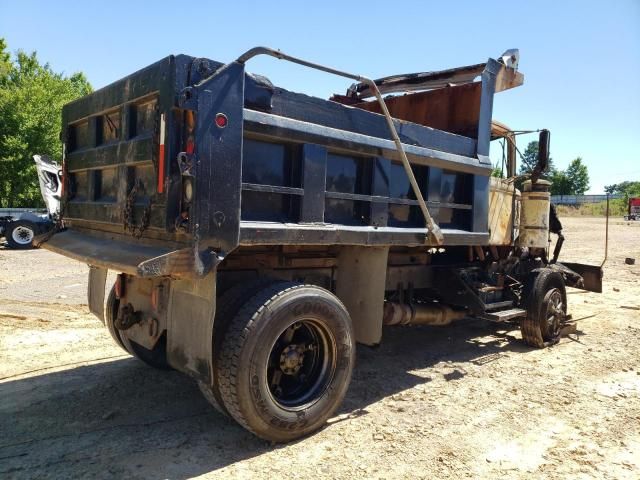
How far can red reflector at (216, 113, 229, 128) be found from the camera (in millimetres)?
3023

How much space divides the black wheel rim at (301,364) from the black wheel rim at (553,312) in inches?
136

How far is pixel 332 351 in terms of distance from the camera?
371cm

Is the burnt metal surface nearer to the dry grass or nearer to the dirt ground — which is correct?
the dirt ground

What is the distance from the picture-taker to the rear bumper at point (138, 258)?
2.87 meters

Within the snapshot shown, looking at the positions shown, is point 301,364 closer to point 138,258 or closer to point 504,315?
point 138,258

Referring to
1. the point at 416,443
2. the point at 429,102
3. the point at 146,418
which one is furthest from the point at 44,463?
the point at 429,102

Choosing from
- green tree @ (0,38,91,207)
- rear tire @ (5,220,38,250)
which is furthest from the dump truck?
green tree @ (0,38,91,207)

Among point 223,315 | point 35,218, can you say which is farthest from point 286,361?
point 35,218

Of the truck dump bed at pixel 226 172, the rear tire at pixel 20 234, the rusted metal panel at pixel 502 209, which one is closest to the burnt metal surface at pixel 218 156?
the truck dump bed at pixel 226 172

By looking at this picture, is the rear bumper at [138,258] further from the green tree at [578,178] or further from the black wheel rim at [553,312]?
the green tree at [578,178]

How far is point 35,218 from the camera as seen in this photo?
15.8 metres

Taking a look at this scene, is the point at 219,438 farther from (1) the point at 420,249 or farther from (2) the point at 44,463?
(1) the point at 420,249

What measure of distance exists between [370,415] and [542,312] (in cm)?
309

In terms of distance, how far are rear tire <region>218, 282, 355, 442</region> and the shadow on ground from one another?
0.26 m
